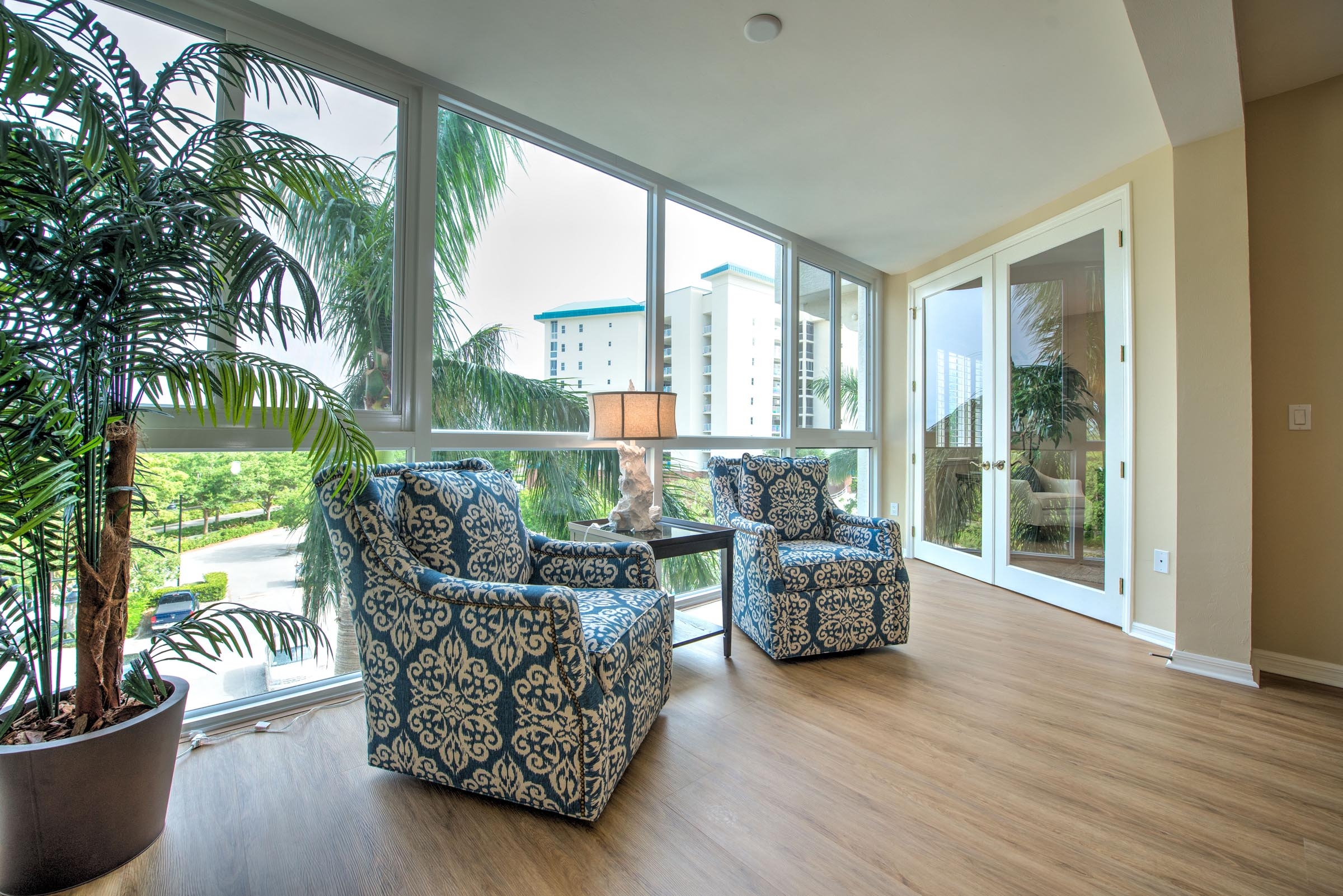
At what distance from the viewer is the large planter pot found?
1.21m

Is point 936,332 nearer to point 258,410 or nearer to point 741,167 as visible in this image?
point 741,167

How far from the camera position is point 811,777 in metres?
1.71

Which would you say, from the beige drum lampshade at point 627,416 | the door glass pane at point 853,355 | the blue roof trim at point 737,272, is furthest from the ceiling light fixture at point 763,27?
the door glass pane at point 853,355

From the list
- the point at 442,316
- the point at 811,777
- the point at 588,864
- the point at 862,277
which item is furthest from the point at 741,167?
the point at 588,864

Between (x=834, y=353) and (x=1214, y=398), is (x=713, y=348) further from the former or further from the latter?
(x=1214, y=398)

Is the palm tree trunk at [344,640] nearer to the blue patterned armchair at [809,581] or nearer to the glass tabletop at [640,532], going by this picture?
the glass tabletop at [640,532]

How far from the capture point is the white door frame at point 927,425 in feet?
13.1

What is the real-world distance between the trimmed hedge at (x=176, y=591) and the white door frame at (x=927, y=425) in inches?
163

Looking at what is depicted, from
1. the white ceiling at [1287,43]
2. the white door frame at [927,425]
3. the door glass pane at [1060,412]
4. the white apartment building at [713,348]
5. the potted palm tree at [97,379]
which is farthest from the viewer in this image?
the white door frame at [927,425]

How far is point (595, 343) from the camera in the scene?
121 inches

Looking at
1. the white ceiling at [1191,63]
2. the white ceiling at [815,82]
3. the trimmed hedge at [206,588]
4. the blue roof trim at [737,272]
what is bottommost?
the trimmed hedge at [206,588]

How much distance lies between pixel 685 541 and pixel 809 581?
59 centimetres

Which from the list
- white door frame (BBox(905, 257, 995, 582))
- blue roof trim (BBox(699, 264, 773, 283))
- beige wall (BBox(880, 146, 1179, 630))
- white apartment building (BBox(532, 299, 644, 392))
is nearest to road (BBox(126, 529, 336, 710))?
white apartment building (BBox(532, 299, 644, 392))

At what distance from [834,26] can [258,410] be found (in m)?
2.37
